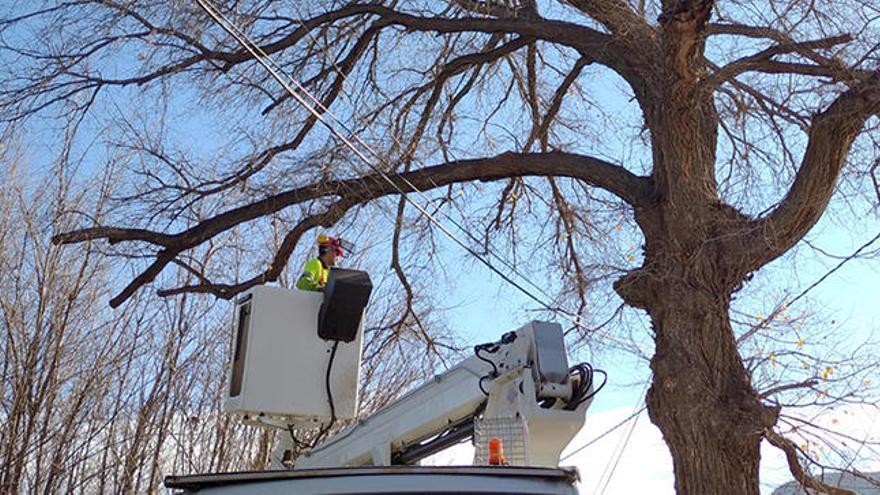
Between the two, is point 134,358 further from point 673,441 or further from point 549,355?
point 549,355

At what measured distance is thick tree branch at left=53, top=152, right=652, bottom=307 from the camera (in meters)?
9.43

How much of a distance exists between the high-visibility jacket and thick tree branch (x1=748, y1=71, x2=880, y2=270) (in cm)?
369

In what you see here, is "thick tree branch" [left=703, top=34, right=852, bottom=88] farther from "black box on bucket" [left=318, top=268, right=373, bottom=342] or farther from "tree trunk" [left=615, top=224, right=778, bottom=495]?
"black box on bucket" [left=318, top=268, right=373, bottom=342]

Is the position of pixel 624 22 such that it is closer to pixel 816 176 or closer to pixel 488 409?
pixel 816 176

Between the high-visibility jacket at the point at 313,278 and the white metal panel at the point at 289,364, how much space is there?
0.63 feet

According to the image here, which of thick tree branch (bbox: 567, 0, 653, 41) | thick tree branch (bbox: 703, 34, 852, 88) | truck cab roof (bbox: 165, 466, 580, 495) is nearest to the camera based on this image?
truck cab roof (bbox: 165, 466, 580, 495)

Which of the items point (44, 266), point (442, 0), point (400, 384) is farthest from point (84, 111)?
point (400, 384)

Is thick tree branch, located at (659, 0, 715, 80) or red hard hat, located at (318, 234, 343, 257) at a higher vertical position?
thick tree branch, located at (659, 0, 715, 80)

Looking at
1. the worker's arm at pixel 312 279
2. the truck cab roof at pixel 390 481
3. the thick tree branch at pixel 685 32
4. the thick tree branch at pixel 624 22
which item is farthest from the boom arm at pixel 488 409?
the thick tree branch at pixel 624 22

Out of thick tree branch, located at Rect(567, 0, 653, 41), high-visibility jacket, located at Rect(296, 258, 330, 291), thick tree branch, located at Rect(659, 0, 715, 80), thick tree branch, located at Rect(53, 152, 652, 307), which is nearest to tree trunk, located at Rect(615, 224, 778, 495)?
thick tree branch, located at Rect(53, 152, 652, 307)

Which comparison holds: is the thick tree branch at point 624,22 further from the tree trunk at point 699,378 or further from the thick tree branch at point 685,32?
the tree trunk at point 699,378

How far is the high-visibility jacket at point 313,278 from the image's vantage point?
20.8 ft

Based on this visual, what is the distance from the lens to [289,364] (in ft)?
19.5

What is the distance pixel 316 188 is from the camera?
950cm
